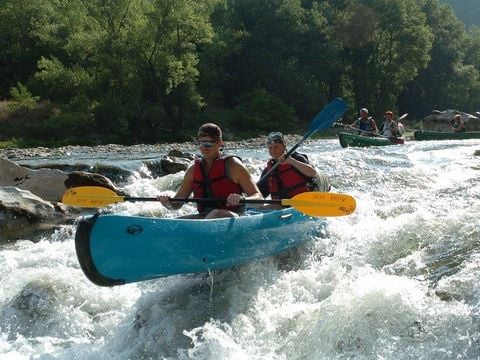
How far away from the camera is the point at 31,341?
4.02 meters

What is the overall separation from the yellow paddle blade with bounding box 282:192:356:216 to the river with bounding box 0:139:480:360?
449 millimetres

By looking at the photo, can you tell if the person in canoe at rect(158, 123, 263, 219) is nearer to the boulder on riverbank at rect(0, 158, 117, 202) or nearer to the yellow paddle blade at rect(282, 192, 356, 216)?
the yellow paddle blade at rect(282, 192, 356, 216)

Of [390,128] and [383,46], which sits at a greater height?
[383,46]

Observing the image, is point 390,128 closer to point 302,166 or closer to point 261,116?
point 302,166

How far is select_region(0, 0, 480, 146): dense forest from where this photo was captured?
23.0 meters

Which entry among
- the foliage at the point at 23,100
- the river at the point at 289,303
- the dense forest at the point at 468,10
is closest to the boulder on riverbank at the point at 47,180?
the river at the point at 289,303

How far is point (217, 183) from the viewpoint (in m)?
4.46

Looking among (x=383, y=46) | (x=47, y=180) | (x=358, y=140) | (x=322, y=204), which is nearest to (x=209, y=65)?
(x=383, y=46)

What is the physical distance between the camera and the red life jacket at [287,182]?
534cm

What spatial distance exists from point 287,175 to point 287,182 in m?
0.07

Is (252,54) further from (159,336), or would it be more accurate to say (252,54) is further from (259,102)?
(159,336)

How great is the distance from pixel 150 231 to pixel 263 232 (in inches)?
44.1

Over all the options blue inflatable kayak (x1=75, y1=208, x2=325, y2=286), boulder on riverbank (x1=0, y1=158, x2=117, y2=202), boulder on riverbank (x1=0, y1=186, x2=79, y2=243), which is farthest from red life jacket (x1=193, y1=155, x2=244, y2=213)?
boulder on riverbank (x1=0, y1=158, x2=117, y2=202)

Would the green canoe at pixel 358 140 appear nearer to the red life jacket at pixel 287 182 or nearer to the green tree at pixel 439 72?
the red life jacket at pixel 287 182
